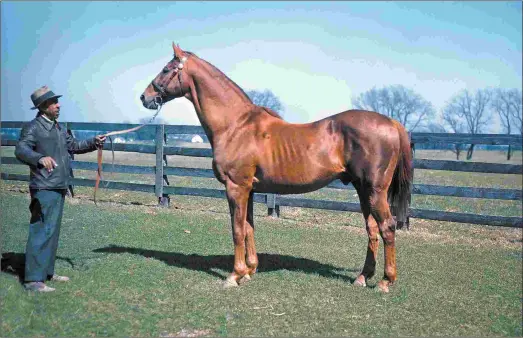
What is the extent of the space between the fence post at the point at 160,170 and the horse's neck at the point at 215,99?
511 cm

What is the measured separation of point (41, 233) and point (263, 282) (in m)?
2.51

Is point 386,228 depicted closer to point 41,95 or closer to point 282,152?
point 282,152

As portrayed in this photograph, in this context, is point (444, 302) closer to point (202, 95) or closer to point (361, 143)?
point (361, 143)

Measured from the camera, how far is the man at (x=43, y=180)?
14.2ft

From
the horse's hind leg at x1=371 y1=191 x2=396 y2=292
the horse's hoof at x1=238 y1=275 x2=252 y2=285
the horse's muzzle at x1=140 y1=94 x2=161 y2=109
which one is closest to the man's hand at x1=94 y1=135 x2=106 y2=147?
the horse's muzzle at x1=140 y1=94 x2=161 y2=109

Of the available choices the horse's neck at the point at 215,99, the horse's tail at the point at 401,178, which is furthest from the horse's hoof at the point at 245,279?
the horse's tail at the point at 401,178

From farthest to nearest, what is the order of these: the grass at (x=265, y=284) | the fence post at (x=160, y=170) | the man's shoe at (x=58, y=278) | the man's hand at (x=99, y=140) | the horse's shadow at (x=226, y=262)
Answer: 1. the fence post at (x=160, y=170)
2. the horse's shadow at (x=226, y=262)
3. the man's hand at (x=99, y=140)
4. the man's shoe at (x=58, y=278)
5. the grass at (x=265, y=284)

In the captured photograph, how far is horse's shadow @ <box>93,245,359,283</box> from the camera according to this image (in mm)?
5473

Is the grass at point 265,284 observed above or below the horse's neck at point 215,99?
below

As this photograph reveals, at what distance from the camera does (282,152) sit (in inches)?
191

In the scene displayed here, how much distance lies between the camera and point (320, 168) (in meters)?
4.80

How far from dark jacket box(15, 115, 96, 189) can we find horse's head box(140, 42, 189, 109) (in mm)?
1146

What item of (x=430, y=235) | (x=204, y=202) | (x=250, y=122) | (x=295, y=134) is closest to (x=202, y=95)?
(x=250, y=122)

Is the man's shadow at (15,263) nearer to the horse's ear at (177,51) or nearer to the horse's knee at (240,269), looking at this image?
the horse's knee at (240,269)
